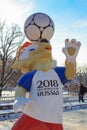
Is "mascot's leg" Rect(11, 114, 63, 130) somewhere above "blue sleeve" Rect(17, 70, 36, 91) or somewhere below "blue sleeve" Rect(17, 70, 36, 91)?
below

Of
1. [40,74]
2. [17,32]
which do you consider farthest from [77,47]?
[17,32]

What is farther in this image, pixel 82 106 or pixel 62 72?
pixel 82 106

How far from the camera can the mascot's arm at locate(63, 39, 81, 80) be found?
159 inches

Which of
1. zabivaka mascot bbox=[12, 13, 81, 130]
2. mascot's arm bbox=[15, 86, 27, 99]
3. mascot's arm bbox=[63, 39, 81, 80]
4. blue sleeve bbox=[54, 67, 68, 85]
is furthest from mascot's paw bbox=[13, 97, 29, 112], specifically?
mascot's arm bbox=[63, 39, 81, 80]

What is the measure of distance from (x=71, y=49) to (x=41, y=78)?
51 cm

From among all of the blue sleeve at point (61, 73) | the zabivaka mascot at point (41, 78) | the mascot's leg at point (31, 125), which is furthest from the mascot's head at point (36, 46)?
the mascot's leg at point (31, 125)

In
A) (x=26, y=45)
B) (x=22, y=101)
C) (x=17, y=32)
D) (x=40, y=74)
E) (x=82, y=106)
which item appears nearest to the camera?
(x=22, y=101)

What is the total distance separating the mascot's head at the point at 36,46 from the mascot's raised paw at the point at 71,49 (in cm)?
20

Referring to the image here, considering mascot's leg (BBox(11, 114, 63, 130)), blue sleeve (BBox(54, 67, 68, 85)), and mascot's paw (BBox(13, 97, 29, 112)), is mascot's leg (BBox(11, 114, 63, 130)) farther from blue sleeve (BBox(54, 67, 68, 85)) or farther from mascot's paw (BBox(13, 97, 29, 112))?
blue sleeve (BBox(54, 67, 68, 85))

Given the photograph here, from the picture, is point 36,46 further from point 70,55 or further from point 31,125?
point 31,125

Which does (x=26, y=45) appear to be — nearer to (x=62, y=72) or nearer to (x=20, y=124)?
(x=62, y=72)

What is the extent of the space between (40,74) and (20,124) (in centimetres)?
64

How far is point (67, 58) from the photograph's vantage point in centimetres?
411

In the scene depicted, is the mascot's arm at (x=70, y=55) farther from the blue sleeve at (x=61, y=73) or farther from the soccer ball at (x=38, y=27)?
Answer: the soccer ball at (x=38, y=27)
